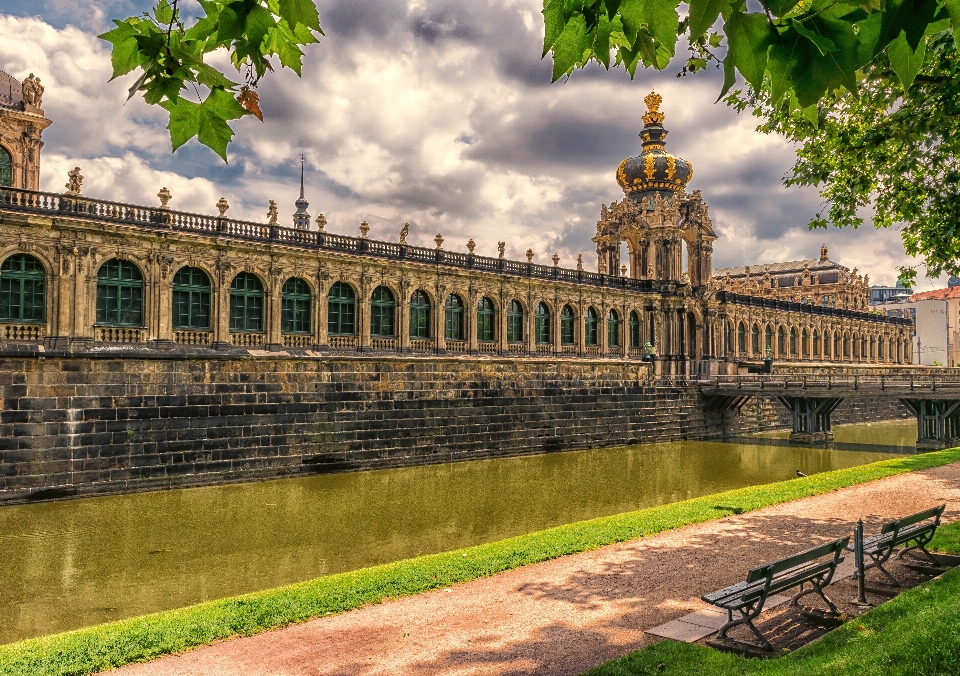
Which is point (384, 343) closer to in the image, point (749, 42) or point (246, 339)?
point (246, 339)

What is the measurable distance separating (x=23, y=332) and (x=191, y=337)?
5.60 metres

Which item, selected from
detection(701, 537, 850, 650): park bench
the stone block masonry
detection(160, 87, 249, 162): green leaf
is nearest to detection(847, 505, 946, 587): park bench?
detection(701, 537, 850, 650): park bench

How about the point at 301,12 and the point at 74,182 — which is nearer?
the point at 301,12

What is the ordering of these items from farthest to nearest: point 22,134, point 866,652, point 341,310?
1. point 341,310
2. point 22,134
3. point 866,652

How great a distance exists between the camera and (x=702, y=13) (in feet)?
8.57

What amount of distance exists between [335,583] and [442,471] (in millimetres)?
17317

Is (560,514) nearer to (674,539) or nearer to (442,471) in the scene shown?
(674,539)

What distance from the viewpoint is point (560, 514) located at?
21750mm

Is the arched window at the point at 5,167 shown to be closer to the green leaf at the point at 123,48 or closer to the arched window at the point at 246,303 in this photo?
the arched window at the point at 246,303

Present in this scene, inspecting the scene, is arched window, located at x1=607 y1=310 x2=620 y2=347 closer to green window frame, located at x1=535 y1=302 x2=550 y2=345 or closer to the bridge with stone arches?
the bridge with stone arches

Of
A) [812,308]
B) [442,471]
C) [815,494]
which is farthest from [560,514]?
[812,308]

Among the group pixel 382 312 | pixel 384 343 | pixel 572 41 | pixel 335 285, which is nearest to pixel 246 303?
pixel 335 285

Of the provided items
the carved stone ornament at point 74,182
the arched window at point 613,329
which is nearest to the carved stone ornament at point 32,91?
the carved stone ornament at point 74,182

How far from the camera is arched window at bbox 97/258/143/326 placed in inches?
1034
